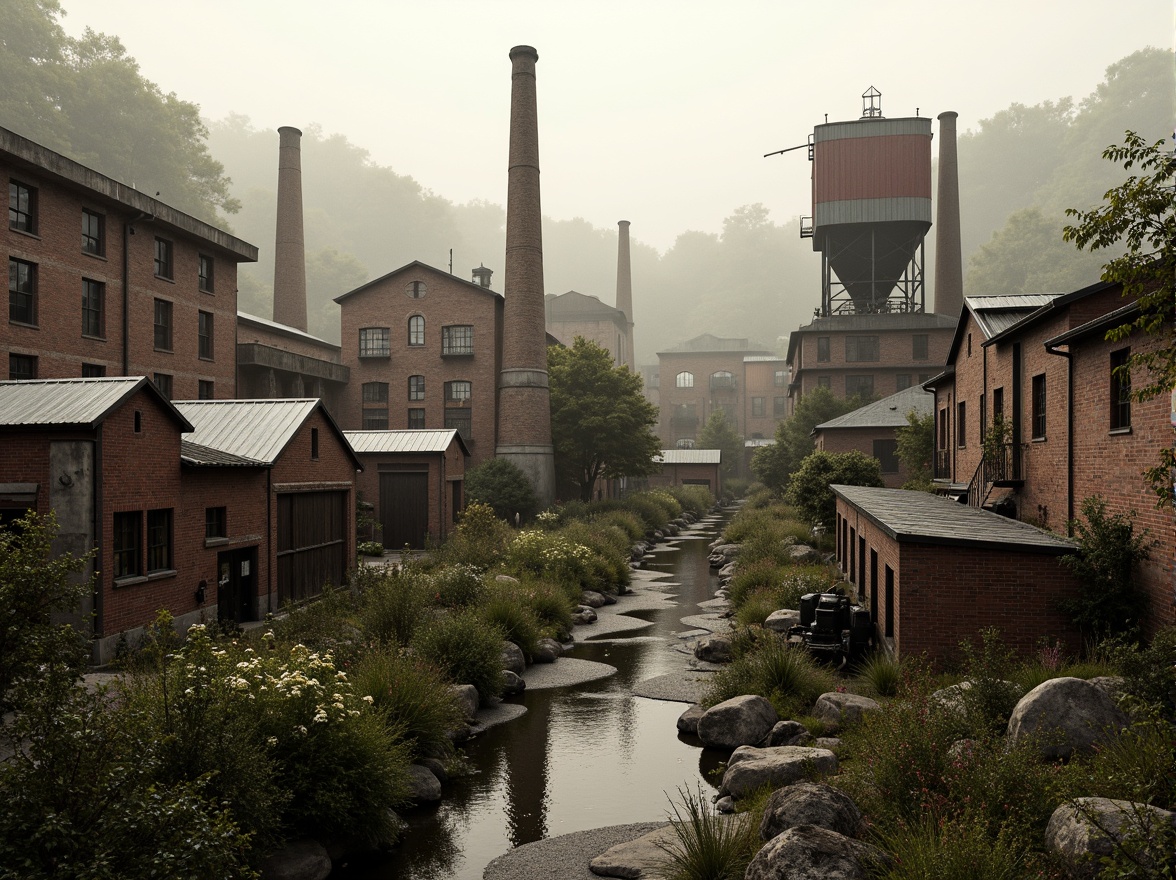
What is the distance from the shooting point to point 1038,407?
60.3ft

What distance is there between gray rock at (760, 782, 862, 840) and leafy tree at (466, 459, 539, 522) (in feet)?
94.5

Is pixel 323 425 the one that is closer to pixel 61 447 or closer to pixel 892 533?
pixel 61 447

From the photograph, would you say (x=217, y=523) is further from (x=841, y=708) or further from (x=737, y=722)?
(x=841, y=708)

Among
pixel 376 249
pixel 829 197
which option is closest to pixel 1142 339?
pixel 829 197

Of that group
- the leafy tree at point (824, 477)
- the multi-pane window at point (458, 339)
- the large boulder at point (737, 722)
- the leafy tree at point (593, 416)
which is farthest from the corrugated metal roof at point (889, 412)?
the large boulder at point (737, 722)

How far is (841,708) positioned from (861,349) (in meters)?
46.2

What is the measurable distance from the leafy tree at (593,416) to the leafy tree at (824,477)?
42.3 feet

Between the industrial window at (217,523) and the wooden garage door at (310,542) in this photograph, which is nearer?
the industrial window at (217,523)

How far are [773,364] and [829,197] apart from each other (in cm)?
3898

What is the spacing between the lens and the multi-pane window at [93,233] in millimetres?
25875

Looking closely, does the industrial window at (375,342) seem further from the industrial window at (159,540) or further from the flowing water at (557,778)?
the flowing water at (557,778)

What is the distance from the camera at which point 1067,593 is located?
1330 cm

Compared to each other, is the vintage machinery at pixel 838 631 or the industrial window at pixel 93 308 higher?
the industrial window at pixel 93 308

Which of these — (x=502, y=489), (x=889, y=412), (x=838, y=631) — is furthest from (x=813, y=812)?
(x=889, y=412)
